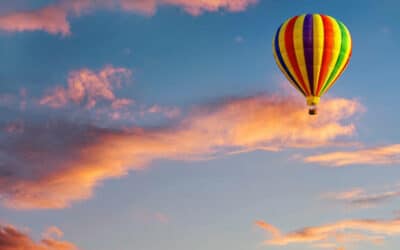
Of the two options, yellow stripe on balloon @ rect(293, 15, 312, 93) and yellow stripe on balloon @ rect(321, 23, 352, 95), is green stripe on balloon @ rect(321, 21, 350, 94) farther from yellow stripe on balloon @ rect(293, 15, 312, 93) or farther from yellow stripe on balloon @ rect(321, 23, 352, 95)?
yellow stripe on balloon @ rect(293, 15, 312, 93)

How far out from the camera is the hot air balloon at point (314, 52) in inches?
4884

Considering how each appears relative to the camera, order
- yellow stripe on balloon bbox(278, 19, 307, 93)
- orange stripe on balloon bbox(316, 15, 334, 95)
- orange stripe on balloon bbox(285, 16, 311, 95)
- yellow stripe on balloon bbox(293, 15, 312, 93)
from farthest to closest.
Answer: yellow stripe on balloon bbox(278, 19, 307, 93), orange stripe on balloon bbox(285, 16, 311, 95), yellow stripe on balloon bbox(293, 15, 312, 93), orange stripe on balloon bbox(316, 15, 334, 95)

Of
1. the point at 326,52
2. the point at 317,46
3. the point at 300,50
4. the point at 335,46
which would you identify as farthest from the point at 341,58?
the point at 300,50

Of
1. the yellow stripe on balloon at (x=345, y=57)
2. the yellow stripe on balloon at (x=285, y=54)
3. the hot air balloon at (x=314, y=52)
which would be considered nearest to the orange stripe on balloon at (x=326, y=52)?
the hot air balloon at (x=314, y=52)

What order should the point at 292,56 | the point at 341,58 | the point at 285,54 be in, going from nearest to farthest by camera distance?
the point at 292,56, the point at 341,58, the point at 285,54

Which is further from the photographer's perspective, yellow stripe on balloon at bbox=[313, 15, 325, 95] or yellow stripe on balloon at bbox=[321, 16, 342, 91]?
yellow stripe on balloon at bbox=[321, 16, 342, 91]

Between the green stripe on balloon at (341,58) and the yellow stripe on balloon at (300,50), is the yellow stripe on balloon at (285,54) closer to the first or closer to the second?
the yellow stripe on balloon at (300,50)

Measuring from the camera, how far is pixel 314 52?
12400cm

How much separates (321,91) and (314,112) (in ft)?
12.7

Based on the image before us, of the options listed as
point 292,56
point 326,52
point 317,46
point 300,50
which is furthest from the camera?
point 292,56

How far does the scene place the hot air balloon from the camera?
124m

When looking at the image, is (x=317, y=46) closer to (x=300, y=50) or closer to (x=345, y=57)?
(x=300, y=50)

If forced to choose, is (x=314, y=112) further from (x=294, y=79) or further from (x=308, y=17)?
(x=308, y=17)

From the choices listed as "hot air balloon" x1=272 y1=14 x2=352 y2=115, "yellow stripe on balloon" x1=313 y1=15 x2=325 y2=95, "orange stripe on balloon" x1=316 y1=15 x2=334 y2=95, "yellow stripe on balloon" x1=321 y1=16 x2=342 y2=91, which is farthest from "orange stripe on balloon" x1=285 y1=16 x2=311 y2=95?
"yellow stripe on balloon" x1=321 y1=16 x2=342 y2=91
